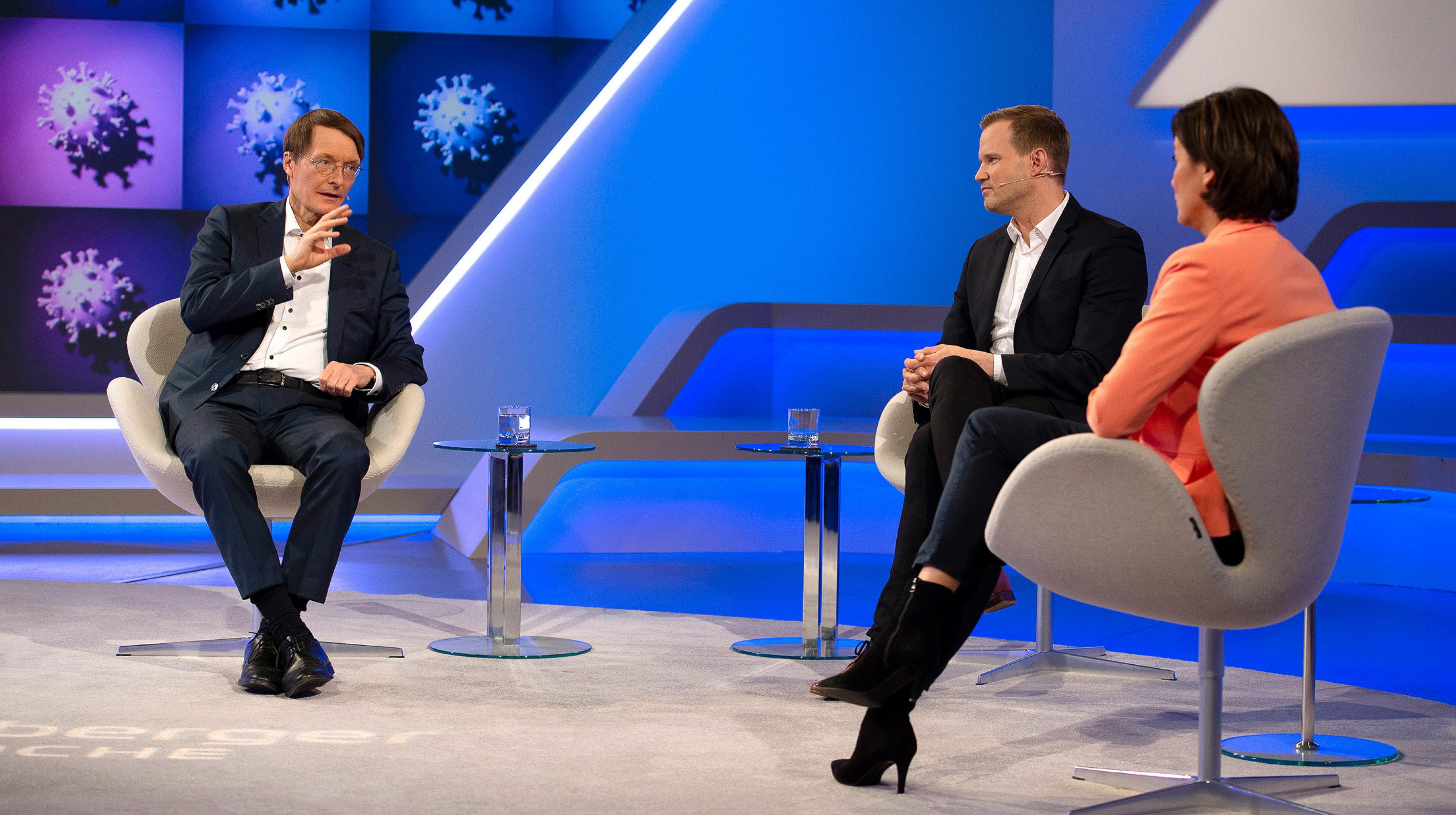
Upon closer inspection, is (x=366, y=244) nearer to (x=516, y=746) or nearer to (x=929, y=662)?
(x=516, y=746)

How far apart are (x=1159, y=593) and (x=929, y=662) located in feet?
1.02

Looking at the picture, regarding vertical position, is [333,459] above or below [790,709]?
above

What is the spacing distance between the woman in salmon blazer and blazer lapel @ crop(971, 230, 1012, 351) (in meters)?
0.97

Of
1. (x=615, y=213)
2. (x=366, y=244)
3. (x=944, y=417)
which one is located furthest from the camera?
(x=615, y=213)

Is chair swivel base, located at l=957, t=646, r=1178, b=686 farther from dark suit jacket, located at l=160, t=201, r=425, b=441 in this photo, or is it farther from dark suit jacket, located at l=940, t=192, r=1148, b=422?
dark suit jacket, located at l=160, t=201, r=425, b=441

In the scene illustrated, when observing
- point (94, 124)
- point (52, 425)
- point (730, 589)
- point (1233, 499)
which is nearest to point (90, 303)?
point (94, 124)

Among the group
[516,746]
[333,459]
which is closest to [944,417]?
[516,746]

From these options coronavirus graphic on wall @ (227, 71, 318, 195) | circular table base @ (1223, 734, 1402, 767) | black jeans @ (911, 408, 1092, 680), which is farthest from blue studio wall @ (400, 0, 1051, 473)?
black jeans @ (911, 408, 1092, 680)

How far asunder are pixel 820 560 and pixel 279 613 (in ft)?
3.74

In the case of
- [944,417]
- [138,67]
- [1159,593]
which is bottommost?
[1159,593]

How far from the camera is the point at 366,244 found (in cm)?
316

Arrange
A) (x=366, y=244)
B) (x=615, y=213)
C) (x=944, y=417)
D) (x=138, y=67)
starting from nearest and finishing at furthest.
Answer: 1. (x=944, y=417)
2. (x=366, y=244)
3. (x=615, y=213)
4. (x=138, y=67)

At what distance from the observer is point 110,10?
684 cm

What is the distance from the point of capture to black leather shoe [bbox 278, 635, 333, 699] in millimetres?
2521
